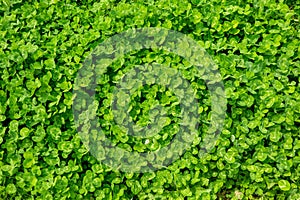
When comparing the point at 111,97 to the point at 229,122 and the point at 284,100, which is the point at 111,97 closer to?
the point at 229,122

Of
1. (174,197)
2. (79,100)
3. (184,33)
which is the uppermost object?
(184,33)

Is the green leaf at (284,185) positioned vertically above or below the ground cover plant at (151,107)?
below

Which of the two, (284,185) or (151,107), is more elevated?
(151,107)

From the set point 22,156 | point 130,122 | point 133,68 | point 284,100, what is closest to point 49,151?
point 22,156

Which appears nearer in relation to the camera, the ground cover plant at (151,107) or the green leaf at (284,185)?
the ground cover plant at (151,107)

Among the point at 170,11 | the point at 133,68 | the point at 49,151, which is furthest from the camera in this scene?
the point at 170,11

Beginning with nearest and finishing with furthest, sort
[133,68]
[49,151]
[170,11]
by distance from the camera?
[49,151]
[133,68]
[170,11]

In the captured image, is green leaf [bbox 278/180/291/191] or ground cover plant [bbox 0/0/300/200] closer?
ground cover plant [bbox 0/0/300/200]

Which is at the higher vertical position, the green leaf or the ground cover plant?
the ground cover plant
